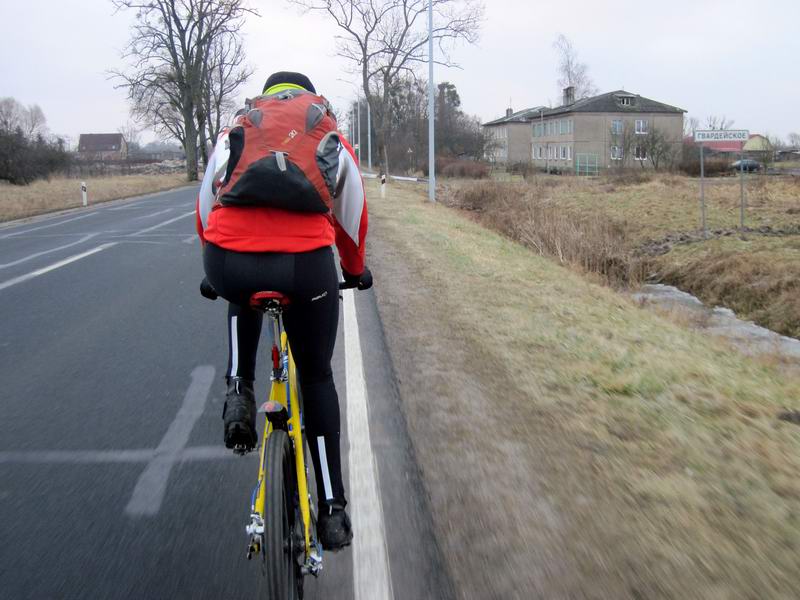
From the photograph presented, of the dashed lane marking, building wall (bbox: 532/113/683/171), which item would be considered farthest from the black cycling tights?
building wall (bbox: 532/113/683/171)

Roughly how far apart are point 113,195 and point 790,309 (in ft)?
91.1

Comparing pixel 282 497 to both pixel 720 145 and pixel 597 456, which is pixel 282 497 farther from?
pixel 720 145

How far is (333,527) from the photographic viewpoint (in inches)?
103

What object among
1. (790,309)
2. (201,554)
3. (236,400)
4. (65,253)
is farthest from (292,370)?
(790,309)

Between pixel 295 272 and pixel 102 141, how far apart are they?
458 ft

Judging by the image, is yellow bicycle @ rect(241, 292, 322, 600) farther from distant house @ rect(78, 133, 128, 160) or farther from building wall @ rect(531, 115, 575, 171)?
distant house @ rect(78, 133, 128, 160)

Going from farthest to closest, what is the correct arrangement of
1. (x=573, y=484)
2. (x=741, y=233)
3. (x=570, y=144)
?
(x=570, y=144) < (x=741, y=233) < (x=573, y=484)

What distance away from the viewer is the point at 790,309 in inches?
469

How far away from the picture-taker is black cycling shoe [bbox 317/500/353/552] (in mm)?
2594

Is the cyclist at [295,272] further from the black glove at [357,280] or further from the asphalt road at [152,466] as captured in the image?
the asphalt road at [152,466]

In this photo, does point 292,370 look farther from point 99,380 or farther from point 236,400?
point 99,380

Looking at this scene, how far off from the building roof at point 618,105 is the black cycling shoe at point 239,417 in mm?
73579

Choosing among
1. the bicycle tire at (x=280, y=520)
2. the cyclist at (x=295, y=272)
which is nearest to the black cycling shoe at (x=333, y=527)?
the cyclist at (x=295, y=272)

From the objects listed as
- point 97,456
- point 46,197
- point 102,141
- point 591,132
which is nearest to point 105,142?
point 102,141
